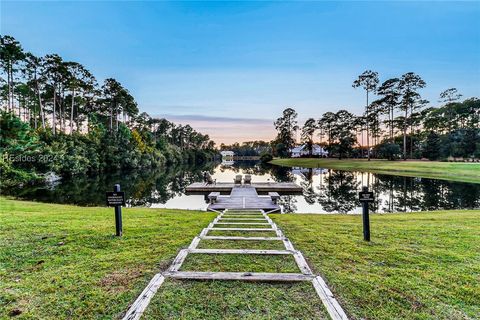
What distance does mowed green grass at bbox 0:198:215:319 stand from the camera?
2.42 m

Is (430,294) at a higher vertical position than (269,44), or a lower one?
lower

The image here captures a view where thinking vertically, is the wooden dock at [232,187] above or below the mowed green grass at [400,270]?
below

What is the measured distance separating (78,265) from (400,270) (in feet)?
14.9

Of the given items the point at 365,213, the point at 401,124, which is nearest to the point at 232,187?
the point at 365,213

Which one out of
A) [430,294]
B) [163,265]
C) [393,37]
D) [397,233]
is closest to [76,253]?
[163,265]

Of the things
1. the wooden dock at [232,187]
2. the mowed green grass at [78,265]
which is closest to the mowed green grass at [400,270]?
the mowed green grass at [78,265]

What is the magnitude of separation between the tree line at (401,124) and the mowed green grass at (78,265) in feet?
143

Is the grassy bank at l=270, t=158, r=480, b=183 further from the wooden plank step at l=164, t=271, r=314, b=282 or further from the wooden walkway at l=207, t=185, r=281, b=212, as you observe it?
the wooden plank step at l=164, t=271, r=314, b=282

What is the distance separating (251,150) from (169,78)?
391 feet

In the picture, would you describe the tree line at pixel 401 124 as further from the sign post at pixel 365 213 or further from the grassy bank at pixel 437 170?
the sign post at pixel 365 213

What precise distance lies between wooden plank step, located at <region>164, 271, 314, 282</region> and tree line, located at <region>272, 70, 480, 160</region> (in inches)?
1722

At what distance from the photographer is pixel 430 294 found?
267cm

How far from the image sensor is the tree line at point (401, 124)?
1549 inches

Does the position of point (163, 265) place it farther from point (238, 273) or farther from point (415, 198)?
point (415, 198)
